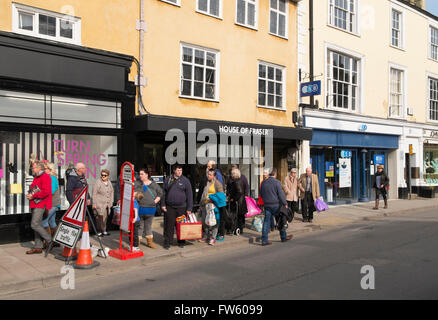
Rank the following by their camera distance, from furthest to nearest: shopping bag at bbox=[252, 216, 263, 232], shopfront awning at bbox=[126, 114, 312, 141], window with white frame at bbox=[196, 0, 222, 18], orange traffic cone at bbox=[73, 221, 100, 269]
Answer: window with white frame at bbox=[196, 0, 222, 18] < shopping bag at bbox=[252, 216, 263, 232] < shopfront awning at bbox=[126, 114, 312, 141] < orange traffic cone at bbox=[73, 221, 100, 269]

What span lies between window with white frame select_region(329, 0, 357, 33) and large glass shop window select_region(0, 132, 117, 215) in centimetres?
1124

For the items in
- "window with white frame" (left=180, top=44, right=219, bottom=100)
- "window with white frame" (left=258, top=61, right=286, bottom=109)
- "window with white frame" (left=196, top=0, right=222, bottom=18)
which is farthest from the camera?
"window with white frame" (left=258, top=61, right=286, bottom=109)

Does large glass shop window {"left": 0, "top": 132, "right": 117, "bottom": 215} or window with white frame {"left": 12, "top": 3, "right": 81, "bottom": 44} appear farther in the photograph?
window with white frame {"left": 12, "top": 3, "right": 81, "bottom": 44}

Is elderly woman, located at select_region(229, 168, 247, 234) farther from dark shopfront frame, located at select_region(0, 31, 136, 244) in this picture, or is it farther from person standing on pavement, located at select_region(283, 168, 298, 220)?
dark shopfront frame, located at select_region(0, 31, 136, 244)

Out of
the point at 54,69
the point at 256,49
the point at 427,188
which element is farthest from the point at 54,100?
the point at 427,188

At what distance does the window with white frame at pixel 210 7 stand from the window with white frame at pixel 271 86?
2388 millimetres

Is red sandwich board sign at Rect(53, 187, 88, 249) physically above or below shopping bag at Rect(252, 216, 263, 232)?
above

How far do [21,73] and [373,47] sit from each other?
1544 centimetres

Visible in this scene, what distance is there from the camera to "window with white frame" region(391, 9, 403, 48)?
19.4m

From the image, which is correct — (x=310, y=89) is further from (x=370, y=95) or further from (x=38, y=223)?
(x=38, y=223)

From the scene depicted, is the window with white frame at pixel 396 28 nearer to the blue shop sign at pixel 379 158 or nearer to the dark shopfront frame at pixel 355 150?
the dark shopfront frame at pixel 355 150

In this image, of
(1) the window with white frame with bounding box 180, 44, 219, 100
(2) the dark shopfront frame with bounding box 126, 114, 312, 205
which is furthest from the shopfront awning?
(1) the window with white frame with bounding box 180, 44, 219, 100

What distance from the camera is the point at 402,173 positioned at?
19828mm

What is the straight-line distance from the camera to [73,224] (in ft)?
23.2
